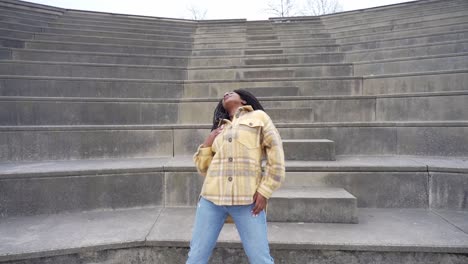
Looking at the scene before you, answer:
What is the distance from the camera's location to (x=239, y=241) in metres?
2.51

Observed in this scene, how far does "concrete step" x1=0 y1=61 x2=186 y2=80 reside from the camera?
5141 mm

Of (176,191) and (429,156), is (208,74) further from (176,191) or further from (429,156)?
(429,156)

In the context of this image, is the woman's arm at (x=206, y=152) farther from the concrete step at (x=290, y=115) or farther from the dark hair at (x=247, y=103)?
the concrete step at (x=290, y=115)

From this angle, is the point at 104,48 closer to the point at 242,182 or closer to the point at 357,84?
the point at 357,84

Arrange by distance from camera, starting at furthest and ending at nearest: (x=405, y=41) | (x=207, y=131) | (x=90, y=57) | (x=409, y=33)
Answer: (x=409, y=33)
(x=405, y=41)
(x=90, y=57)
(x=207, y=131)

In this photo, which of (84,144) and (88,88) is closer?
(84,144)

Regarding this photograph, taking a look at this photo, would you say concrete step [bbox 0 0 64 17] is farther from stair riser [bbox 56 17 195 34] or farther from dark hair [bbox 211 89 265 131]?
dark hair [bbox 211 89 265 131]

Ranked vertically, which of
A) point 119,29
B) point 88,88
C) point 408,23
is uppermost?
point 119,29

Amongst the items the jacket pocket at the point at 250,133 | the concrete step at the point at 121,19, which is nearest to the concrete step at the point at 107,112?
the jacket pocket at the point at 250,133

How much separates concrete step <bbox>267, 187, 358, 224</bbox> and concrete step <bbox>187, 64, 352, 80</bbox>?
11.9ft

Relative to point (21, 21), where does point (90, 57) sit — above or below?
below

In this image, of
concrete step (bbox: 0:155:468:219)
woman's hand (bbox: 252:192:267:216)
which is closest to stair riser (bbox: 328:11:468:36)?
concrete step (bbox: 0:155:468:219)

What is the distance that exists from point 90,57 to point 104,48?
76 centimetres

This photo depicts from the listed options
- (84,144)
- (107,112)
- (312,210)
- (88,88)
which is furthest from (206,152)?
(88,88)
